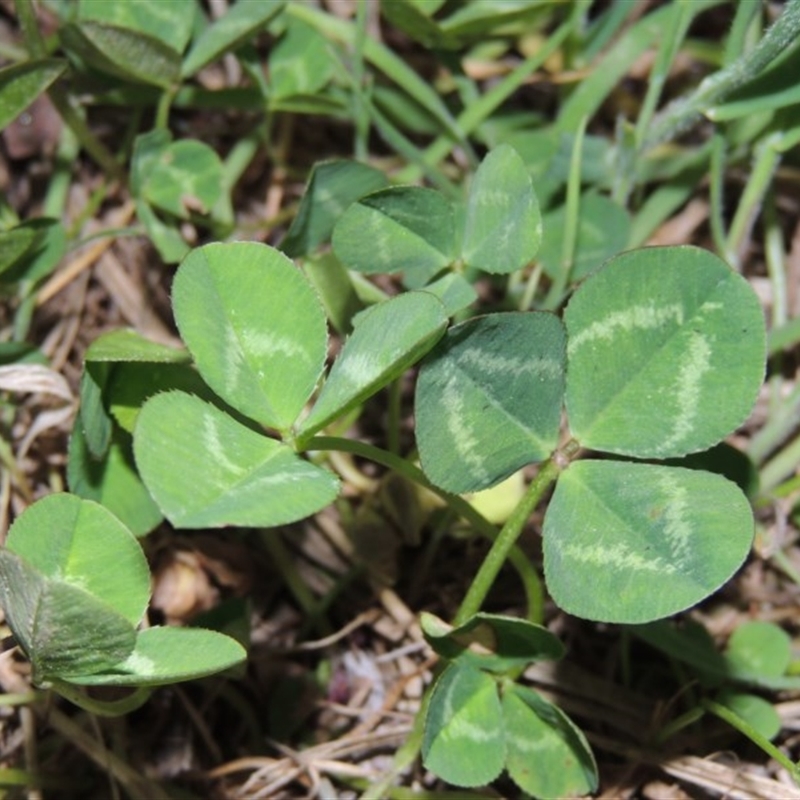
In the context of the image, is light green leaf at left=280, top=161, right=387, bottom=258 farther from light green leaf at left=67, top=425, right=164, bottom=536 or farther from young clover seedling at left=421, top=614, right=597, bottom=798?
young clover seedling at left=421, top=614, right=597, bottom=798

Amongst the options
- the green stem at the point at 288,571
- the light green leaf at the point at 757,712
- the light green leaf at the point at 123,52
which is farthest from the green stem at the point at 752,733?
the light green leaf at the point at 123,52

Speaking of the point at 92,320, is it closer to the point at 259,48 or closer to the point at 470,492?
the point at 259,48

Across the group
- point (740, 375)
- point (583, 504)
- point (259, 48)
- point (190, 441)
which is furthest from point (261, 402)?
point (259, 48)

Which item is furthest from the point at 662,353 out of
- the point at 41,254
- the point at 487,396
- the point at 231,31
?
the point at 41,254

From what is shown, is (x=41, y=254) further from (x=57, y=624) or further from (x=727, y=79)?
(x=727, y=79)

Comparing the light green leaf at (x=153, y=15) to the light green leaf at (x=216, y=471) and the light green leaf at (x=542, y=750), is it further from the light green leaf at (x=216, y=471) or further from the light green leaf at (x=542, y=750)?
the light green leaf at (x=542, y=750)

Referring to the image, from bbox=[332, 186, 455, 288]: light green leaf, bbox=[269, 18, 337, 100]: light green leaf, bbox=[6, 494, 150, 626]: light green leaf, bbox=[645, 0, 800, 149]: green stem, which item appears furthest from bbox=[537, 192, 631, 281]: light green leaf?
bbox=[6, 494, 150, 626]: light green leaf
